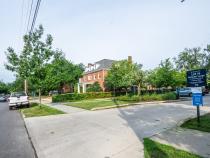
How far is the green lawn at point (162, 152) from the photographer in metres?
5.04

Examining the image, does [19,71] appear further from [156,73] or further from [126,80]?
[156,73]

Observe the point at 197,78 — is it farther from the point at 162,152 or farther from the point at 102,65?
the point at 102,65

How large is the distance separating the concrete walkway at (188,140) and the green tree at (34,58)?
12261 millimetres

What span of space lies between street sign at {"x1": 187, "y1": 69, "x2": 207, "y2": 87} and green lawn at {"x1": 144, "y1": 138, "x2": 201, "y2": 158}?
4.09 meters

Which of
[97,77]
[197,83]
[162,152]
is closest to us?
[162,152]

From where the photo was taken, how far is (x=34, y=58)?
16.5 m

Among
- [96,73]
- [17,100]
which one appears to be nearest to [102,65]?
[96,73]

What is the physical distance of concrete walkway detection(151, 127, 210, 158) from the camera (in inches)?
217

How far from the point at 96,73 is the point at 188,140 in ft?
135

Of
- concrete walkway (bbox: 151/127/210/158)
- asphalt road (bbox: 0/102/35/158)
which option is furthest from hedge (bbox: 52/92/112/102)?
concrete walkway (bbox: 151/127/210/158)

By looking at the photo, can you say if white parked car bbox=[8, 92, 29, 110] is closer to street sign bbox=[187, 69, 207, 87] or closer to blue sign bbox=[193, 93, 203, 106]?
street sign bbox=[187, 69, 207, 87]

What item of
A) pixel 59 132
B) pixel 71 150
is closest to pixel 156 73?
pixel 59 132

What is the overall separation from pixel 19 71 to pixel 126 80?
1414 cm

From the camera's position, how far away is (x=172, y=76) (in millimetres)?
31781
